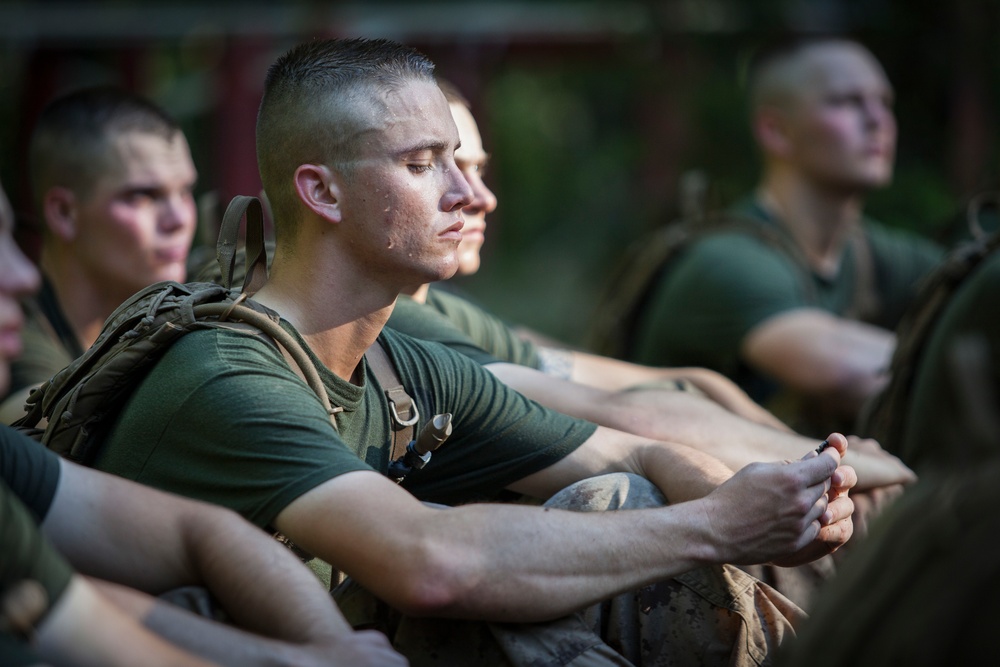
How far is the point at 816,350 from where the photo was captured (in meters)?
5.34

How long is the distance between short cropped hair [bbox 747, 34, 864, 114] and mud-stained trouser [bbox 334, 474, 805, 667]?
164 inches

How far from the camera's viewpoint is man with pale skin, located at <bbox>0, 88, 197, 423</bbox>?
4.77 meters

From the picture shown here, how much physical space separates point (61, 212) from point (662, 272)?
2702 millimetres

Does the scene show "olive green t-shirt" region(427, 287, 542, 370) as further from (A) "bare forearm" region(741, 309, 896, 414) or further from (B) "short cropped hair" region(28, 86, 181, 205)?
(A) "bare forearm" region(741, 309, 896, 414)

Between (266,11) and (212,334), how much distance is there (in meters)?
8.81

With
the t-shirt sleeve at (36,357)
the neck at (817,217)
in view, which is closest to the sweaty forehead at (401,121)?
the t-shirt sleeve at (36,357)

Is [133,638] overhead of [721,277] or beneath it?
overhead

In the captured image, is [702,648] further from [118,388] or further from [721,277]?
[721,277]

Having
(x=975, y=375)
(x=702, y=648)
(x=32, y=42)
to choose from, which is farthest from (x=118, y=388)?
(x=32, y=42)

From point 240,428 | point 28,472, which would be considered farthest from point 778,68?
point 28,472

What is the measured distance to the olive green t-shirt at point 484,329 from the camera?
4117 mm

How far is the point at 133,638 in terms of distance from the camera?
2.04 metres

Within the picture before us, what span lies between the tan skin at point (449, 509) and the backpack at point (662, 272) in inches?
113

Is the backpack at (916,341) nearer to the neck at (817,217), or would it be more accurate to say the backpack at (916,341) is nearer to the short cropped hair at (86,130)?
the neck at (817,217)
